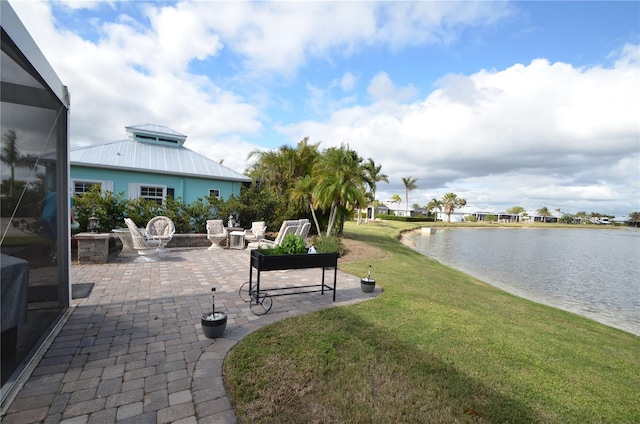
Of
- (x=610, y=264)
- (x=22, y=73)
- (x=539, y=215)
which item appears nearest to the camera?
(x=22, y=73)

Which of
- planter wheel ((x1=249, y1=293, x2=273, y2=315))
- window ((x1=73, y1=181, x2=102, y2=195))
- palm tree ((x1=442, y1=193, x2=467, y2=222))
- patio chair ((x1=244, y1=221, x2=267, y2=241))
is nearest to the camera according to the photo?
planter wheel ((x1=249, y1=293, x2=273, y2=315))

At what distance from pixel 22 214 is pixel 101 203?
816cm

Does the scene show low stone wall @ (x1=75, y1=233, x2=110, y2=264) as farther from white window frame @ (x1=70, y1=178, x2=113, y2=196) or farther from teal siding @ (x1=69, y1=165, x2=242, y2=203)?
teal siding @ (x1=69, y1=165, x2=242, y2=203)

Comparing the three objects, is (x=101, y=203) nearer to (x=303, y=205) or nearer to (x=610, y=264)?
(x=303, y=205)

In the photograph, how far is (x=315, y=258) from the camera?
16.7 feet

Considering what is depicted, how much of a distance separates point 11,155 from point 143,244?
233 inches

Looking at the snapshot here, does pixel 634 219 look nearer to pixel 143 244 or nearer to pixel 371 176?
pixel 371 176

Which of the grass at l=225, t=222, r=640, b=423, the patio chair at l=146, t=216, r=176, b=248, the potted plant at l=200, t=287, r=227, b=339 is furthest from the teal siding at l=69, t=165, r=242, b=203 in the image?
the grass at l=225, t=222, r=640, b=423

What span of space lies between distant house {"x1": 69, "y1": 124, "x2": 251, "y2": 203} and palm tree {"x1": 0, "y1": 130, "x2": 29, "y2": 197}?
39.4 ft

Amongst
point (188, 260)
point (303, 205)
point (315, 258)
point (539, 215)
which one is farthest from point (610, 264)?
point (539, 215)

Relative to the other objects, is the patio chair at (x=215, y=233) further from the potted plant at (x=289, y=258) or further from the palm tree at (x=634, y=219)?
the palm tree at (x=634, y=219)

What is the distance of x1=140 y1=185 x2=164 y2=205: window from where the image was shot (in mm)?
13797

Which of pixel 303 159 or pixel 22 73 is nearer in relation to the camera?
pixel 22 73

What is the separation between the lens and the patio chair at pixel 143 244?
767cm
